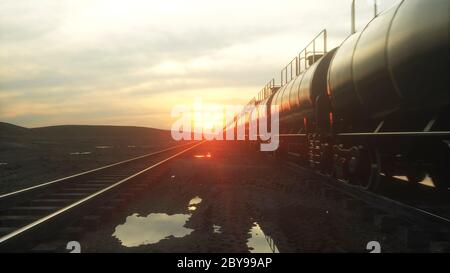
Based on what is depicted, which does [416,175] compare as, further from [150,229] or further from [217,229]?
[150,229]

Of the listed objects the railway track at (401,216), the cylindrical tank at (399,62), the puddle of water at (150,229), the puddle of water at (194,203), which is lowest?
the puddle of water at (194,203)

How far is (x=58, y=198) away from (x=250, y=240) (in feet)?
17.7

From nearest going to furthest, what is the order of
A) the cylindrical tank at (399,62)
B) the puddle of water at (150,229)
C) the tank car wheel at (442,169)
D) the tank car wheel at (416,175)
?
the puddle of water at (150,229) < the cylindrical tank at (399,62) < the tank car wheel at (442,169) < the tank car wheel at (416,175)

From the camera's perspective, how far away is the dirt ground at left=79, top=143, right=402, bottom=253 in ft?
19.3

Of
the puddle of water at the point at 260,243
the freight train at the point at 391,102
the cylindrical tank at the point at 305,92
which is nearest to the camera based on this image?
the puddle of water at the point at 260,243

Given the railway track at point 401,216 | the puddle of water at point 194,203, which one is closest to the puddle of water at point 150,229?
the puddle of water at point 194,203

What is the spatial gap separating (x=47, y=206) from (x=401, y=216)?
6.12 meters

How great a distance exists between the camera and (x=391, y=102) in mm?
8656

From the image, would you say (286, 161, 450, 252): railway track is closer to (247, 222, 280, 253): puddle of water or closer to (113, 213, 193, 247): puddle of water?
(247, 222, 280, 253): puddle of water

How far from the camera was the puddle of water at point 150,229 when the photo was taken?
6320 millimetres

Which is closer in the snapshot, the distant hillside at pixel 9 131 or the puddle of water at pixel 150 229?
the puddle of water at pixel 150 229

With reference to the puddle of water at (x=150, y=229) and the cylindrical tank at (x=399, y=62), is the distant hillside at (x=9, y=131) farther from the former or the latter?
the puddle of water at (x=150, y=229)

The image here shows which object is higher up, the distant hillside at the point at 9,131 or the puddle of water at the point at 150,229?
the distant hillside at the point at 9,131

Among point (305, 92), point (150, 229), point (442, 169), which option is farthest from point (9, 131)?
point (442, 169)
